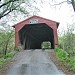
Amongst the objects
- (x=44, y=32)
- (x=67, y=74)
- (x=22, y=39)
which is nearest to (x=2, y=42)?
(x=44, y=32)

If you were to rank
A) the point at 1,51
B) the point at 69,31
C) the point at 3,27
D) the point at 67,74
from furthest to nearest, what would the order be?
the point at 1,51
the point at 69,31
the point at 3,27
the point at 67,74

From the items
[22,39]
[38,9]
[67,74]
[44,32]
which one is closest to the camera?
[67,74]

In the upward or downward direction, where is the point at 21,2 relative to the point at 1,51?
upward

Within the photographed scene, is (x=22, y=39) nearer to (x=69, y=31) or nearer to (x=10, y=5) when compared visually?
(x=10, y=5)

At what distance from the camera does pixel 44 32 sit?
102 ft

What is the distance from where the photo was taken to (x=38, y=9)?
21.0 metres

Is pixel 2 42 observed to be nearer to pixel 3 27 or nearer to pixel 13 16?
pixel 3 27

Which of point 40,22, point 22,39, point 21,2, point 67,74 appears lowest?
point 67,74

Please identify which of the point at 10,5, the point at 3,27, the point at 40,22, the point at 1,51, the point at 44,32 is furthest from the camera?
the point at 1,51

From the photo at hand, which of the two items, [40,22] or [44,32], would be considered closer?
[40,22]

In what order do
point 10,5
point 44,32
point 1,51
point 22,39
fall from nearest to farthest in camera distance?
point 10,5, point 22,39, point 44,32, point 1,51

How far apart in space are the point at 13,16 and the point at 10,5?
2999mm

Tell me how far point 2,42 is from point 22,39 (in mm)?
15599

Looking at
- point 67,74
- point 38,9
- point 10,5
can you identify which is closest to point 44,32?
point 38,9
